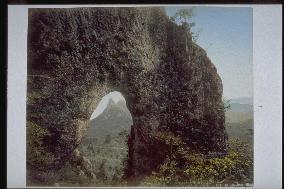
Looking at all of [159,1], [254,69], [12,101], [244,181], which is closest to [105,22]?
Answer: [159,1]

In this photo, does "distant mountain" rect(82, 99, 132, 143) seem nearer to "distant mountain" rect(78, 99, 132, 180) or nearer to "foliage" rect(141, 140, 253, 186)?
"distant mountain" rect(78, 99, 132, 180)

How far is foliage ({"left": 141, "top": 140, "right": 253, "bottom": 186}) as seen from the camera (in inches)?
227

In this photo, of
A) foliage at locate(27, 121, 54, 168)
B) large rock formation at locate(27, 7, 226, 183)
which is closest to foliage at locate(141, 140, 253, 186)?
large rock formation at locate(27, 7, 226, 183)

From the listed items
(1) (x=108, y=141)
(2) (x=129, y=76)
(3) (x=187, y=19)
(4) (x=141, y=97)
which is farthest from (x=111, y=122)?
(3) (x=187, y=19)

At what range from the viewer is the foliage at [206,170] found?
5.76m

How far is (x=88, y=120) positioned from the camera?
5906 mm

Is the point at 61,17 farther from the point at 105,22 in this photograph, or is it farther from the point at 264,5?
the point at 264,5

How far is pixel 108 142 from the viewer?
5.84 m

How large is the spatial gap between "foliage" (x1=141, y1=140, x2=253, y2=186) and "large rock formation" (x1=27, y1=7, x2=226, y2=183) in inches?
5.9

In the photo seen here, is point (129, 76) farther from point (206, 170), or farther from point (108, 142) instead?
point (206, 170)

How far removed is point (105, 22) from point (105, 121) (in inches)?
57.8

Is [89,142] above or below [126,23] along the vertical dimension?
below

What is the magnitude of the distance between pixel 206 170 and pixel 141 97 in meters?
1.44

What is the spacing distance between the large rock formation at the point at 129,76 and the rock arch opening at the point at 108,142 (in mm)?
118
